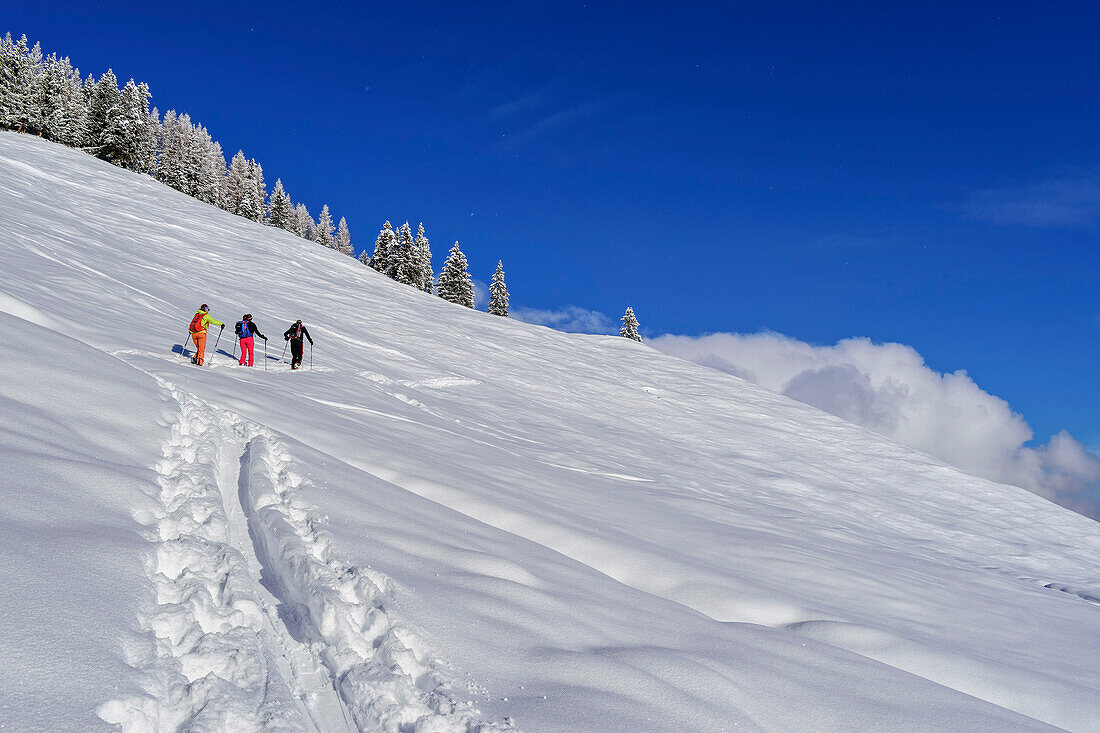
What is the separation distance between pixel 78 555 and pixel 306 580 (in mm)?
1256

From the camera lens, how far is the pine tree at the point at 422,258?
189ft

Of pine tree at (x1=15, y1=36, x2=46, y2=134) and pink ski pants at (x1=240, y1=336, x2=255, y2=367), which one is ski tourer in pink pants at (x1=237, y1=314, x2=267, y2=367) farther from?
pine tree at (x1=15, y1=36, x2=46, y2=134)

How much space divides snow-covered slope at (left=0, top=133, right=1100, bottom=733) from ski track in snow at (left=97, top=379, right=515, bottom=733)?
0.02 metres

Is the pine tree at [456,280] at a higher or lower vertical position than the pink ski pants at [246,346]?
higher

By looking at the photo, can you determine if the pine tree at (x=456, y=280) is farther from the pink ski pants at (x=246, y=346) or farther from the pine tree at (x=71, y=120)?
the pink ski pants at (x=246, y=346)

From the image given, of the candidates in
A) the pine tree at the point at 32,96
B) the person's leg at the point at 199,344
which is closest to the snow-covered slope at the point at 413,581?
the person's leg at the point at 199,344

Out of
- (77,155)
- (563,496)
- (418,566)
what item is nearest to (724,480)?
(563,496)

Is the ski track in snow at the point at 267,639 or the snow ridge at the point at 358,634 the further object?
the snow ridge at the point at 358,634

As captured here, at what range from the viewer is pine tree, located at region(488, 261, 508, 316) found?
59.1 metres

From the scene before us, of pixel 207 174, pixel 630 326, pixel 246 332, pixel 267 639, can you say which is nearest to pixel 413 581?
pixel 267 639

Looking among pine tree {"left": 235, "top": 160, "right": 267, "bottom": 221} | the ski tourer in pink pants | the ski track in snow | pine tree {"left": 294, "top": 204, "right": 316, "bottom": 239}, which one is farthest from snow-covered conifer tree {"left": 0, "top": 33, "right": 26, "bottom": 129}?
the ski track in snow

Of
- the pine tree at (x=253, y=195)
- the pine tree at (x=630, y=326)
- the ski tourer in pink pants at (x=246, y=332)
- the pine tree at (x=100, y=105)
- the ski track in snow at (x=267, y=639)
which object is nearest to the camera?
the ski track in snow at (x=267, y=639)

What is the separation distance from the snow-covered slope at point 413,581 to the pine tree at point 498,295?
44143 millimetres

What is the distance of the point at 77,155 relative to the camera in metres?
40.7
